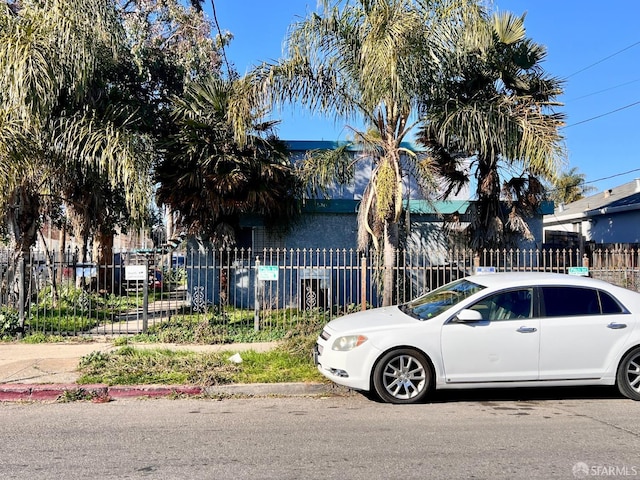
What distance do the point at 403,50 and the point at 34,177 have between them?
25.4 ft

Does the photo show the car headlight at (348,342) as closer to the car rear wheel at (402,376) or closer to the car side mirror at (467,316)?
the car rear wheel at (402,376)

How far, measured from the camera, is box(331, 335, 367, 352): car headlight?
6.75m

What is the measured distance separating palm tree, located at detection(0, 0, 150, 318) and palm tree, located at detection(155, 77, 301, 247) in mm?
2104

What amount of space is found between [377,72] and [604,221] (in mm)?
15364

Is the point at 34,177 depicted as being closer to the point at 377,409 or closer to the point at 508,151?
the point at 377,409

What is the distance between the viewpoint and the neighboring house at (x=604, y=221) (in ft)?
64.4

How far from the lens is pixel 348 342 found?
6.82 metres

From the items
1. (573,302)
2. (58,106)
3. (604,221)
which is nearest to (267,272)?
(58,106)

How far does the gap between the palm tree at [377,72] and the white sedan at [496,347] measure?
15.1 ft

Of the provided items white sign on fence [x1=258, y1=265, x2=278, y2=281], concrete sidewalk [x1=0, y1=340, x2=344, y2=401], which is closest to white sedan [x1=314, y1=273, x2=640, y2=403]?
concrete sidewalk [x1=0, y1=340, x2=344, y2=401]

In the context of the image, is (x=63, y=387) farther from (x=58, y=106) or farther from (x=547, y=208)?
(x=547, y=208)

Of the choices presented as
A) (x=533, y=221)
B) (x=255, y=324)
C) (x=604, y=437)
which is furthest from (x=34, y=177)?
(x=533, y=221)

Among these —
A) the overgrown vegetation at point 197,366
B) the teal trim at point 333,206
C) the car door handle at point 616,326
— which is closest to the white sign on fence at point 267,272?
the overgrown vegetation at point 197,366
